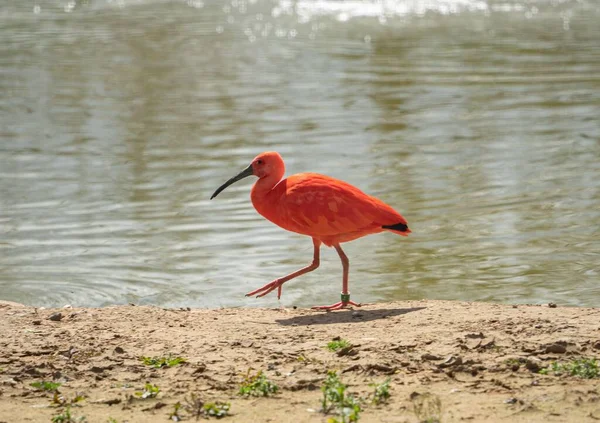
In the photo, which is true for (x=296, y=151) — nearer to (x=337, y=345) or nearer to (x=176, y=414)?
(x=337, y=345)

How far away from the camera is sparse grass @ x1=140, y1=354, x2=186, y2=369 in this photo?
19.3 ft

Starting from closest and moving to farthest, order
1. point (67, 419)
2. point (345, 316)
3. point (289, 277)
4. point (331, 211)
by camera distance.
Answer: point (67, 419) → point (345, 316) → point (331, 211) → point (289, 277)

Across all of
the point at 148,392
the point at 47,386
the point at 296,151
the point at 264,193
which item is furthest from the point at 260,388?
the point at 296,151

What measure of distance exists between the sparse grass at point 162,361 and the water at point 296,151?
7.84 feet

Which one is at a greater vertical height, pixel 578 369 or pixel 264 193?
pixel 264 193

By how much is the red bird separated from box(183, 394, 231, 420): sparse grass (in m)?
2.19

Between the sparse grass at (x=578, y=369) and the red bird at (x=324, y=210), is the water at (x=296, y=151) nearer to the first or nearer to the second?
the red bird at (x=324, y=210)

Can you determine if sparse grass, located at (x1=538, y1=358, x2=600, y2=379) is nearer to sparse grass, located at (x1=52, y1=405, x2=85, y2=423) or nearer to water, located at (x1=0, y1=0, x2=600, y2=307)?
sparse grass, located at (x1=52, y1=405, x2=85, y2=423)

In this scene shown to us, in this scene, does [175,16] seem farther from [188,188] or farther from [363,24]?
[188,188]

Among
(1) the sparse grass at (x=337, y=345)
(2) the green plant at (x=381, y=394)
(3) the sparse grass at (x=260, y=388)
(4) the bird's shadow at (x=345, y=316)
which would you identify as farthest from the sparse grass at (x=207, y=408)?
(4) the bird's shadow at (x=345, y=316)

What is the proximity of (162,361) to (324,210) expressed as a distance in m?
1.88

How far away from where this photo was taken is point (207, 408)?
16.8ft

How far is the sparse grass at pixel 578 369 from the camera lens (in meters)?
5.36

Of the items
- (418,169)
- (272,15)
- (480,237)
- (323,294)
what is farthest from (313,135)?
(272,15)
